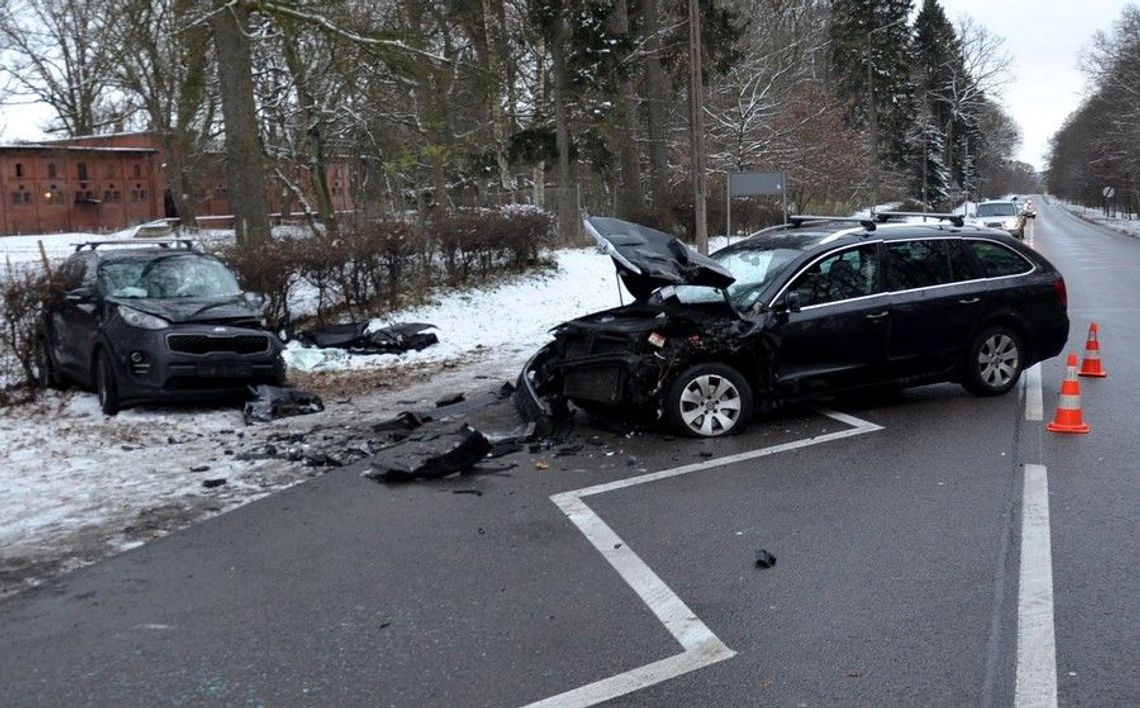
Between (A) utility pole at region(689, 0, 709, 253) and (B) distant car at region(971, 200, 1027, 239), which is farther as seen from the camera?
(B) distant car at region(971, 200, 1027, 239)

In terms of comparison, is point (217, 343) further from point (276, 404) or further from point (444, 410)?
point (444, 410)

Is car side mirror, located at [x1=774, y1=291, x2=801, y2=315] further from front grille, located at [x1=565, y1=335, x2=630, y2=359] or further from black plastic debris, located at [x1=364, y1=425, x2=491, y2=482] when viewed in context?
black plastic debris, located at [x1=364, y1=425, x2=491, y2=482]

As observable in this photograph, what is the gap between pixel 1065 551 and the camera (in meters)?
5.37

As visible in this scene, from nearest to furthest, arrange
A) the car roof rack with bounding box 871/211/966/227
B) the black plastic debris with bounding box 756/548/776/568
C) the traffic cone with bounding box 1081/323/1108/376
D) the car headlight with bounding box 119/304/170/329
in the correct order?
1. the black plastic debris with bounding box 756/548/776/568
2. the car headlight with bounding box 119/304/170/329
3. the car roof rack with bounding box 871/211/966/227
4. the traffic cone with bounding box 1081/323/1108/376

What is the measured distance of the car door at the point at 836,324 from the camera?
8.52 metres

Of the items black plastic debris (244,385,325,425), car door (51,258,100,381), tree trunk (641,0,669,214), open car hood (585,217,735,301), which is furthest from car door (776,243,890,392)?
tree trunk (641,0,669,214)

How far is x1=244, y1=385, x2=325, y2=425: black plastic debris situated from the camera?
9453 millimetres

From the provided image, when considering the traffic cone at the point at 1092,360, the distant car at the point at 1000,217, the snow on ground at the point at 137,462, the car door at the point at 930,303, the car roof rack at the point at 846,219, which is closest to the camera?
the snow on ground at the point at 137,462

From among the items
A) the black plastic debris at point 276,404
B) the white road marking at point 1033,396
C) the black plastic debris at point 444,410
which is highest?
the black plastic debris at point 276,404

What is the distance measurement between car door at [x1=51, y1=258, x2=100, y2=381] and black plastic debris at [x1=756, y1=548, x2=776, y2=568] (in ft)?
23.7

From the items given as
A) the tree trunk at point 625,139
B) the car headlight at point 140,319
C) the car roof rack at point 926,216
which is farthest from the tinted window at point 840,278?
the tree trunk at point 625,139

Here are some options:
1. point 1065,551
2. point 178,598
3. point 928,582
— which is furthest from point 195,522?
point 1065,551

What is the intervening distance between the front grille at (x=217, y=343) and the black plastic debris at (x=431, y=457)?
2.79m

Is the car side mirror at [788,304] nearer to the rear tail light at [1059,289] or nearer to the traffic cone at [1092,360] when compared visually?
the rear tail light at [1059,289]
